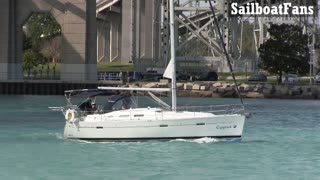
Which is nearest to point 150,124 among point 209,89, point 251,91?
point 209,89

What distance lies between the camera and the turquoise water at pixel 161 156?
3228cm

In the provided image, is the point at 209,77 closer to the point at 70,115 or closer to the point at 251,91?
the point at 251,91

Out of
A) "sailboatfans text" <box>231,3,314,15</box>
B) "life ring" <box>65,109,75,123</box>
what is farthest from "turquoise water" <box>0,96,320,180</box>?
"sailboatfans text" <box>231,3,314,15</box>

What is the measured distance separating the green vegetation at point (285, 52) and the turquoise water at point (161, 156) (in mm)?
51950

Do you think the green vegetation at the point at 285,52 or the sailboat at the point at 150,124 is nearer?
the sailboat at the point at 150,124

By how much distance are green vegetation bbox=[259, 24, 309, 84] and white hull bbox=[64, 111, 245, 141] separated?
2551 inches

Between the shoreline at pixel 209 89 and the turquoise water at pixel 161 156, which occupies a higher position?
the shoreline at pixel 209 89

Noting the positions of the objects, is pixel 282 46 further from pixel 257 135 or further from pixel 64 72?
pixel 257 135

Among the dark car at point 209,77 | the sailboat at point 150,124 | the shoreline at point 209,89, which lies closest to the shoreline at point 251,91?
the shoreline at point 209,89

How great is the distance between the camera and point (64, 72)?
101m

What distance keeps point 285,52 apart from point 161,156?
71728 millimetres

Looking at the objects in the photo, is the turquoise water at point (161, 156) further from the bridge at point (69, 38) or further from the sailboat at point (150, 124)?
the bridge at point (69, 38)

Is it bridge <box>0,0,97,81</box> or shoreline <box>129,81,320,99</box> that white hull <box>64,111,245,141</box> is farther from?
bridge <box>0,0,97,81</box>

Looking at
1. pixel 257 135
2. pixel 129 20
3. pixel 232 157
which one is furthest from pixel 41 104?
pixel 129 20
